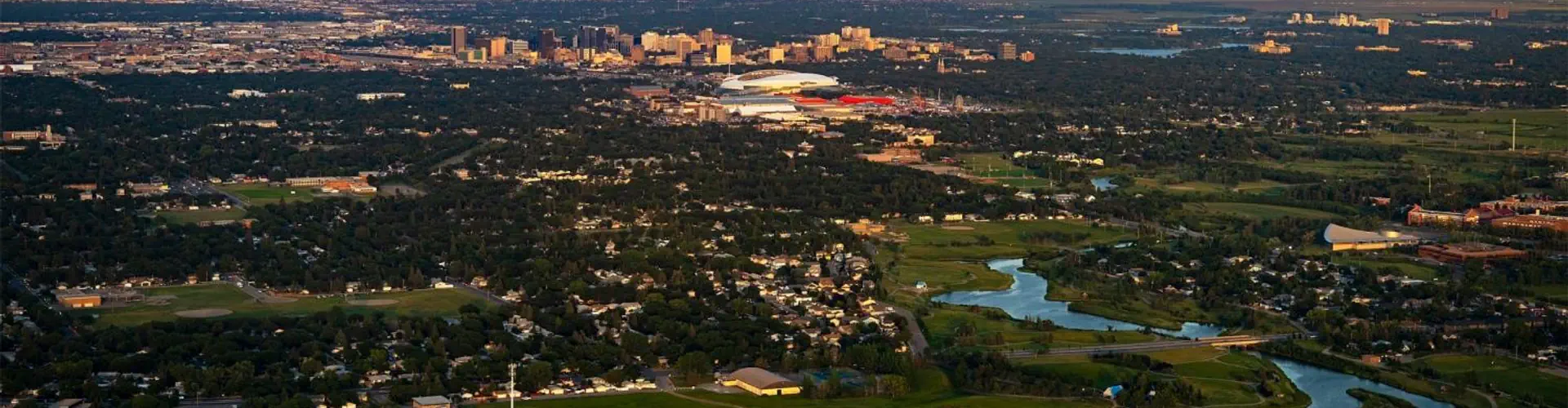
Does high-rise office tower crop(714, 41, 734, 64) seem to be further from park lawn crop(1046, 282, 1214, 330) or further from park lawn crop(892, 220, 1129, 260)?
park lawn crop(1046, 282, 1214, 330)

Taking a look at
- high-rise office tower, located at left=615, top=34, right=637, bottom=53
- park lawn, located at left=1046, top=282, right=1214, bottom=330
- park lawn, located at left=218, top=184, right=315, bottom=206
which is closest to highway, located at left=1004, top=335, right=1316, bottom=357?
park lawn, located at left=1046, top=282, right=1214, bottom=330

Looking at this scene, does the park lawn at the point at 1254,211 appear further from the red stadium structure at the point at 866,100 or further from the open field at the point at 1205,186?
the red stadium structure at the point at 866,100

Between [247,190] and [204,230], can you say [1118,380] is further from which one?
[247,190]

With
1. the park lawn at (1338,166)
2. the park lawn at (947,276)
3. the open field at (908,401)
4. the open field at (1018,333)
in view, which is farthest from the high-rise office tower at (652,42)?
the open field at (908,401)

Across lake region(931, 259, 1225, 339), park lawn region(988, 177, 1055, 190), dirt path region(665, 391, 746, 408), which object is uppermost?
dirt path region(665, 391, 746, 408)

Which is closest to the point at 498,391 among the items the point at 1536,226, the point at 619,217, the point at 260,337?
the point at 260,337

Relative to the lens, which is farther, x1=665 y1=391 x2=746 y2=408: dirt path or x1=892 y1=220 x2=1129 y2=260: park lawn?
x1=892 y1=220 x2=1129 y2=260: park lawn

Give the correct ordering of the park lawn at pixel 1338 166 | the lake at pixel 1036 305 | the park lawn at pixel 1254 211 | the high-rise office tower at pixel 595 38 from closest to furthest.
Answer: the lake at pixel 1036 305 < the park lawn at pixel 1254 211 < the park lawn at pixel 1338 166 < the high-rise office tower at pixel 595 38
